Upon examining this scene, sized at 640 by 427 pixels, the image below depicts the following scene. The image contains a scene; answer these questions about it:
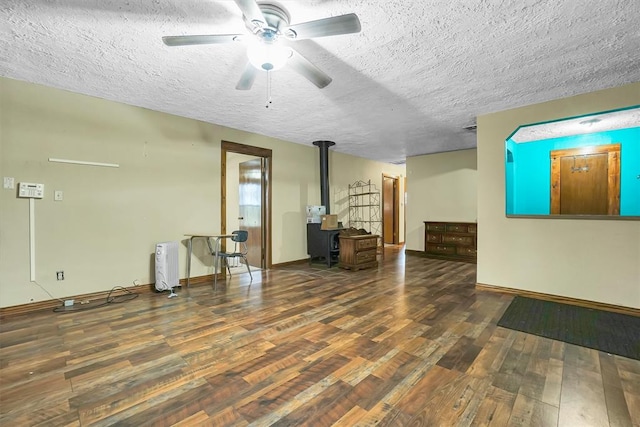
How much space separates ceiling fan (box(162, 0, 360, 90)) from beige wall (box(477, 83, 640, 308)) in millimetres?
2937

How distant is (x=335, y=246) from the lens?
17.4 feet

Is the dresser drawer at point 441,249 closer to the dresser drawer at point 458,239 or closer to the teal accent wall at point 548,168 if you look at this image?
the dresser drawer at point 458,239

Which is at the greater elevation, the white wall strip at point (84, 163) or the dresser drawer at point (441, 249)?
the white wall strip at point (84, 163)

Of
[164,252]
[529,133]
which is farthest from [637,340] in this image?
[164,252]

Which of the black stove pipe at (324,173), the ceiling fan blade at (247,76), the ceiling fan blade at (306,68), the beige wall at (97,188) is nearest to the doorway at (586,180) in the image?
the black stove pipe at (324,173)

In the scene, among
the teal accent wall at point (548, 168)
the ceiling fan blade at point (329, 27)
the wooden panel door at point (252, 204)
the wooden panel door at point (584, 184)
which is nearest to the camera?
the ceiling fan blade at point (329, 27)

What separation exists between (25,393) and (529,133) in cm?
677

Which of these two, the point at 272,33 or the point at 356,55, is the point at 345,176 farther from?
the point at 272,33

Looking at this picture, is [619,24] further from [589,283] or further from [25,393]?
[25,393]

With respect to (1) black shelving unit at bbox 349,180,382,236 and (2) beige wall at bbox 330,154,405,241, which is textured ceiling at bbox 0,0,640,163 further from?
(1) black shelving unit at bbox 349,180,382,236

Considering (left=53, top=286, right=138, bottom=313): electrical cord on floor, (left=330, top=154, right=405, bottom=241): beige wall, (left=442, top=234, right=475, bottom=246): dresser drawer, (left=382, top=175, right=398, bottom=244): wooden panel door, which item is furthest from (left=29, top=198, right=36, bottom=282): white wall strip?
(left=382, top=175, right=398, bottom=244): wooden panel door

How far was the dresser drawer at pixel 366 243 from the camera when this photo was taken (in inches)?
193

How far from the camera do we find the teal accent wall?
4594 mm

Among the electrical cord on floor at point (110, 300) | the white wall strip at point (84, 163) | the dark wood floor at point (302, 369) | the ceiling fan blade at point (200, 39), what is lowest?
the dark wood floor at point (302, 369)
